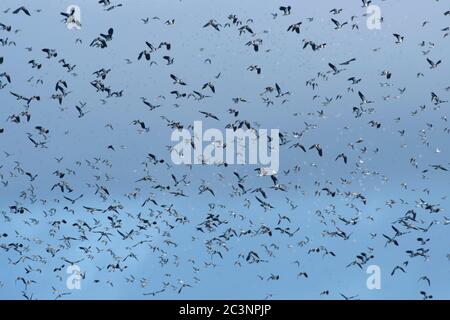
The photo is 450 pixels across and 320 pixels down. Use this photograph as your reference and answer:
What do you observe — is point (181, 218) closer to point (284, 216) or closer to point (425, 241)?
point (284, 216)

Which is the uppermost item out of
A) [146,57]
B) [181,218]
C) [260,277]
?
[146,57]

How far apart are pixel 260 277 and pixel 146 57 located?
5.54m

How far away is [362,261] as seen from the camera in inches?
747

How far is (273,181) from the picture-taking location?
19891mm

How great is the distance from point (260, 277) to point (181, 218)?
2730 mm
